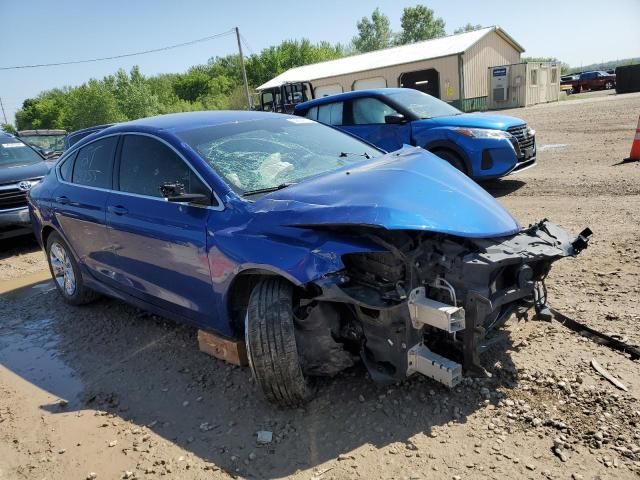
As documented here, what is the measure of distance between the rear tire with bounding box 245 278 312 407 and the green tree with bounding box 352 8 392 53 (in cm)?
9759

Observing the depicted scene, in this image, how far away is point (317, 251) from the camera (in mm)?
2777

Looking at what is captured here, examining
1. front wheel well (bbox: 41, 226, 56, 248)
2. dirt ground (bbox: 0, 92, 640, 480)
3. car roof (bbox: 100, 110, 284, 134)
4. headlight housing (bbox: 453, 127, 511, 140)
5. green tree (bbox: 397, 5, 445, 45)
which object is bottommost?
dirt ground (bbox: 0, 92, 640, 480)

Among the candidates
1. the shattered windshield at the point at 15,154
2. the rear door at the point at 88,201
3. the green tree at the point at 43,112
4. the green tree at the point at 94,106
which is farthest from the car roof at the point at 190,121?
the green tree at the point at 43,112

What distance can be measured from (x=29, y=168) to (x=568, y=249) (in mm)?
8326

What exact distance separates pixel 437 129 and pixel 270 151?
484 centimetres

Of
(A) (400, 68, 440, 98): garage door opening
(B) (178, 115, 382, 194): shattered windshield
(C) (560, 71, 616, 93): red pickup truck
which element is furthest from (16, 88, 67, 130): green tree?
(B) (178, 115, 382, 194): shattered windshield

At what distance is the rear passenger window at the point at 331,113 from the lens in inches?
356

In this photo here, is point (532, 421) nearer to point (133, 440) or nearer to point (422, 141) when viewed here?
point (133, 440)

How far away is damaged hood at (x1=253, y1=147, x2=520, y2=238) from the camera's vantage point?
2756mm

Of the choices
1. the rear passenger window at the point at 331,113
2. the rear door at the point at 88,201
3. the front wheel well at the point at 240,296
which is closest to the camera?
the front wheel well at the point at 240,296

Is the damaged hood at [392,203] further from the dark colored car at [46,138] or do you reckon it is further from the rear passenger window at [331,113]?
the dark colored car at [46,138]

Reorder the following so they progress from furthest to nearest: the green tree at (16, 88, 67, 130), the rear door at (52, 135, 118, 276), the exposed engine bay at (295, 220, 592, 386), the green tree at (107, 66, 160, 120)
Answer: the green tree at (16, 88, 67, 130), the green tree at (107, 66, 160, 120), the rear door at (52, 135, 118, 276), the exposed engine bay at (295, 220, 592, 386)

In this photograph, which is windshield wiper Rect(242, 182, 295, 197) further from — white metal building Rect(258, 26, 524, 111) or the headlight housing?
white metal building Rect(258, 26, 524, 111)

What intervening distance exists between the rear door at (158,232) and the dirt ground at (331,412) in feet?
1.80
